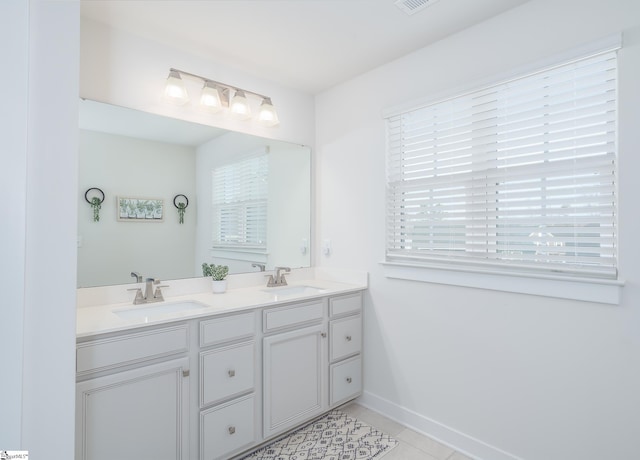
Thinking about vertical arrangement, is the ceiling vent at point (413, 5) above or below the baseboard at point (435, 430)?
above

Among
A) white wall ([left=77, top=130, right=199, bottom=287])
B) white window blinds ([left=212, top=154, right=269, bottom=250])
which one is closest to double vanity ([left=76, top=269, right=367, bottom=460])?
white wall ([left=77, top=130, right=199, bottom=287])

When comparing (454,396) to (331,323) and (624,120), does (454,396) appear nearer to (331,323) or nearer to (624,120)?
(331,323)

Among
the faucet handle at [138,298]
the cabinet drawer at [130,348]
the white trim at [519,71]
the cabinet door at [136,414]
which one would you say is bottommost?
the cabinet door at [136,414]

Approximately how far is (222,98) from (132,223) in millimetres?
992

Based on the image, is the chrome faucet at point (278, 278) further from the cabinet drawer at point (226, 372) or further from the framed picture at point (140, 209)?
the framed picture at point (140, 209)

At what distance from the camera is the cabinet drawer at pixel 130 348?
1.43m

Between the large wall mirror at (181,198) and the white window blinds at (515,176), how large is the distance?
858 mm

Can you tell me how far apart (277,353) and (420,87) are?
188 cm

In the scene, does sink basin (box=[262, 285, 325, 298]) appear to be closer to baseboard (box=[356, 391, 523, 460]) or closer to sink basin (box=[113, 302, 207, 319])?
sink basin (box=[113, 302, 207, 319])

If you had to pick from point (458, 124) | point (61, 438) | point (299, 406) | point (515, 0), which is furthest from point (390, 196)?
point (61, 438)

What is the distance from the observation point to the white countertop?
5.07 feet

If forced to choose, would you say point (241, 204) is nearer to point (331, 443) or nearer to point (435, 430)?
point (331, 443)

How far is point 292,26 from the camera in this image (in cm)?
198

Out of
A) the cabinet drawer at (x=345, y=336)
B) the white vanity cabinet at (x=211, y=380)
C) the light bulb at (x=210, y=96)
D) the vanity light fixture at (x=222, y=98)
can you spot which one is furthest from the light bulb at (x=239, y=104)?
the cabinet drawer at (x=345, y=336)
